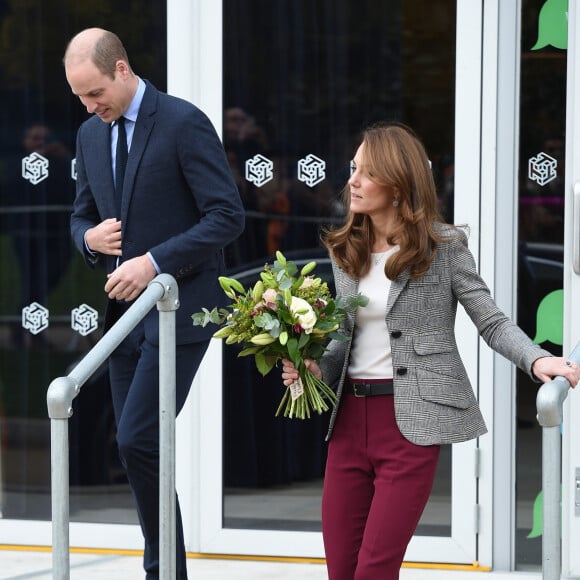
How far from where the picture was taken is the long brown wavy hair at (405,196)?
9.70 ft

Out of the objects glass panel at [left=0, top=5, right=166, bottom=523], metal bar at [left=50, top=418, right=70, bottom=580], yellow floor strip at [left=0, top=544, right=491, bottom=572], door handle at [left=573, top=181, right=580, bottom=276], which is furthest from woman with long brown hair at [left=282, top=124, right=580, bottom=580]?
glass panel at [left=0, top=5, right=166, bottom=523]

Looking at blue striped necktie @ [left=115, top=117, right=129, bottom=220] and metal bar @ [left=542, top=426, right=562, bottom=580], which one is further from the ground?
blue striped necktie @ [left=115, top=117, right=129, bottom=220]

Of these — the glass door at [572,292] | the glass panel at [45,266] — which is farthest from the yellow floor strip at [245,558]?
the glass door at [572,292]

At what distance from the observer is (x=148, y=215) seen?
3.48 meters

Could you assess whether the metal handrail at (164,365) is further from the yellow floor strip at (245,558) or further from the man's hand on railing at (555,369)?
the yellow floor strip at (245,558)

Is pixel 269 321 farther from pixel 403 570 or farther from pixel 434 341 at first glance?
pixel 403 570

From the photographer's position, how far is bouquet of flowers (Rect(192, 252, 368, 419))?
9.55 ft

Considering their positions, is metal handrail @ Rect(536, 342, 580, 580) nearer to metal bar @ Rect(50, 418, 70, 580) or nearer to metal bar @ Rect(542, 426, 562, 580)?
metal bar @ Rect(542, 426, 562, 580)

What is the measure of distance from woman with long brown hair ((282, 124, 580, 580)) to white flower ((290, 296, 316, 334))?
17 cm

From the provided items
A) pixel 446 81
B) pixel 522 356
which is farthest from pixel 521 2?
pixel 522 356

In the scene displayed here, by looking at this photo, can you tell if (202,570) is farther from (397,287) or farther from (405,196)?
(405,196)

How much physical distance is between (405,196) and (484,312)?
1.11 ft

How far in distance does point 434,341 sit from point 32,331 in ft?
7.78

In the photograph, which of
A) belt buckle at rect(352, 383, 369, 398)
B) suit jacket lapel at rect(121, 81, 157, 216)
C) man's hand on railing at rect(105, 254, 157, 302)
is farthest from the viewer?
suit jacket lapel at rect(121, 81, 157, 216)
